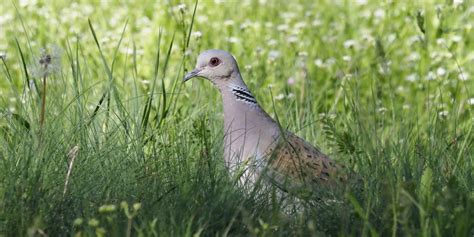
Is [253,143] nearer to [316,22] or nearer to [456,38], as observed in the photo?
[456,38]

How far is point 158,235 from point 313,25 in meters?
5.18

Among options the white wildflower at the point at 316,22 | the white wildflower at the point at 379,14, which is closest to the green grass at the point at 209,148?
the white wildflower at the point at 316,22

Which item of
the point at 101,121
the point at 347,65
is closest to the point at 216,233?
the point at 101,121

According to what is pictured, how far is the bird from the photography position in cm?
429

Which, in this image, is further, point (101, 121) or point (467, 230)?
point (101, 121)

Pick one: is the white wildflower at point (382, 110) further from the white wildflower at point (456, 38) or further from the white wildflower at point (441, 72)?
the white wildflower at point (456, 38)

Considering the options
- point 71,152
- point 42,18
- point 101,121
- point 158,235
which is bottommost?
point 158,235

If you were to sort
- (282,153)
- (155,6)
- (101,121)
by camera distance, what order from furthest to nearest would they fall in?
(155,6) → (101,121) → (282,153)

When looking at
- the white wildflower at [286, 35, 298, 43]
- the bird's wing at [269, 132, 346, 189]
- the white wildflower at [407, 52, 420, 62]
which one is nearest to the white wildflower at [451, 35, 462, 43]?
the white wildflower at [407, 52, 420, 62]

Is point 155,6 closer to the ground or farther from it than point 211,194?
farther from it

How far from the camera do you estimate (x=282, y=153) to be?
4.52m

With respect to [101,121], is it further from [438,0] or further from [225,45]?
[438,0]

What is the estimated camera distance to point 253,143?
4.56 m

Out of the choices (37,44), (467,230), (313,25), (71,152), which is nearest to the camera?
(467,230)
